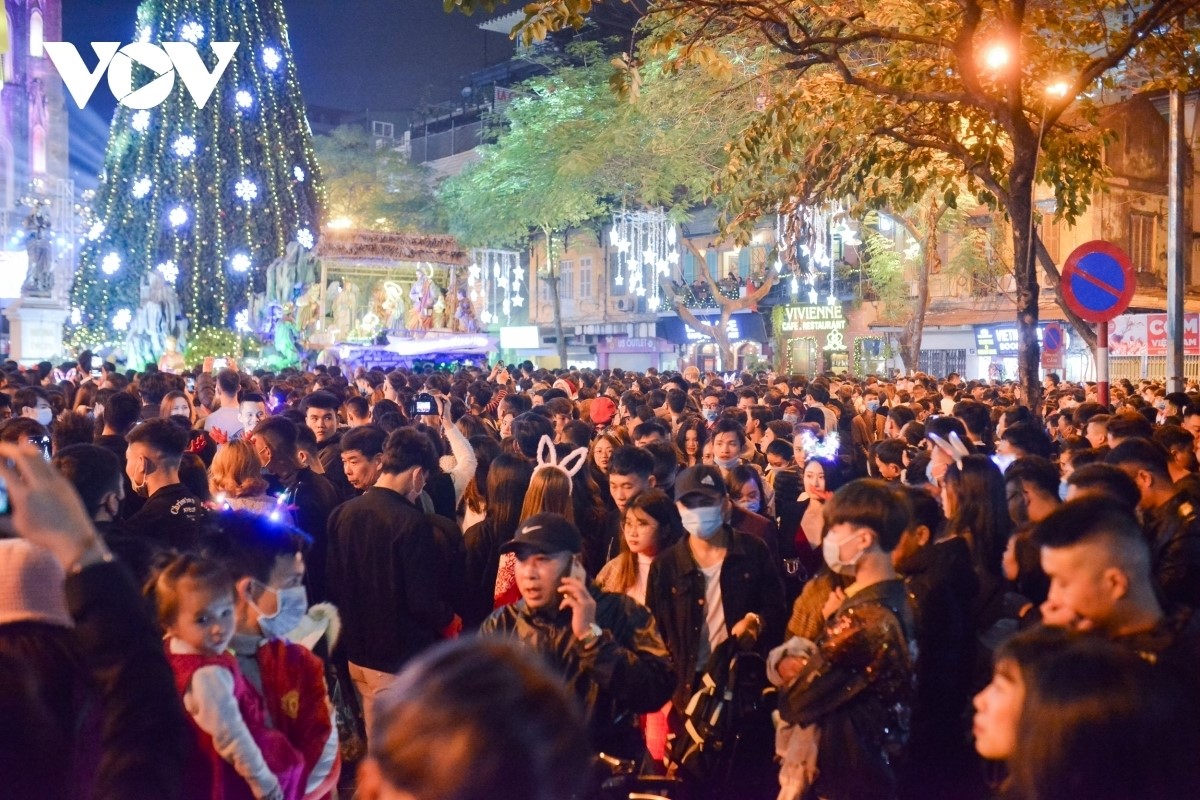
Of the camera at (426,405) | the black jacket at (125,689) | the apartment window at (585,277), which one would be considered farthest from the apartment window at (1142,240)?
the black jacket at (125,689)

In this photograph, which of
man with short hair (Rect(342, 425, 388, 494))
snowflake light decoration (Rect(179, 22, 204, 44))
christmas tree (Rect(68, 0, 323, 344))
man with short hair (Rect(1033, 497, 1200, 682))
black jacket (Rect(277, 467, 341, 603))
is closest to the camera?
man with short hair (Rect(1033, 497, 1200, 682))

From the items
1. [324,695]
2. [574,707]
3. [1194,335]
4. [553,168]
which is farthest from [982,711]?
[553,168]

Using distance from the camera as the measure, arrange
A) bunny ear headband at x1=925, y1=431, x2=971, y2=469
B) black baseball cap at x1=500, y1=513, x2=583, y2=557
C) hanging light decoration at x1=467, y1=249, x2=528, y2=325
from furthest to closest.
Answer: hanging light decoration at x1=467, y1=249, x2=528, y2=325
bunny ear headband at x1=925, y1=431, x2=971, y2=469
black baseball cap at x1=500, y1=513, x2=583, y2=557

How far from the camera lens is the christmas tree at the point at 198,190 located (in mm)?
30516

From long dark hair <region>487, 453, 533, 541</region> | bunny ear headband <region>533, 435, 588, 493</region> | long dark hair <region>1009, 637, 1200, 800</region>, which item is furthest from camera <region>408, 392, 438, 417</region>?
long dark hair <region>1009, 637, 1200, 800</region>

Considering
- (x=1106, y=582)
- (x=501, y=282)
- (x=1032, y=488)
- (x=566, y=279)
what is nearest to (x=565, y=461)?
(x=1032, y=488)

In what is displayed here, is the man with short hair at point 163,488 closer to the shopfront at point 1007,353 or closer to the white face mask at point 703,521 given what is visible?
the white face mask at point 703,521

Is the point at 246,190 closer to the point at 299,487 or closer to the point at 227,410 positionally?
the point at 227,410

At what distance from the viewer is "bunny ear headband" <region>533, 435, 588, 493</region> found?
20.4 ft

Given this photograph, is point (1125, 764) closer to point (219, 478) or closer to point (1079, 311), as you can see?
point (219, 478)

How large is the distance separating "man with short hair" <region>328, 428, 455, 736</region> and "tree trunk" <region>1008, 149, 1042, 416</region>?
22.5 feet

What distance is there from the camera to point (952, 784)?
196 inches

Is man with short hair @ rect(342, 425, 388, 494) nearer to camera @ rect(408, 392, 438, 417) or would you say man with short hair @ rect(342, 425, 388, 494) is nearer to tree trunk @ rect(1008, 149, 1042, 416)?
camera @ rect(408, 392, 438, 417)

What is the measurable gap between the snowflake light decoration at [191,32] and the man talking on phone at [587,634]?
96.4 ft
